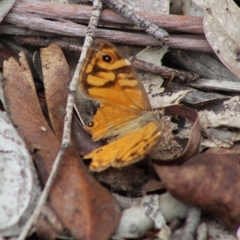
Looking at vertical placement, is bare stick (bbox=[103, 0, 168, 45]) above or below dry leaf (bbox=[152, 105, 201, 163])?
above

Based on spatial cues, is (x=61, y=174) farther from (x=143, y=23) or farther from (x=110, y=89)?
(x=143, y=23)

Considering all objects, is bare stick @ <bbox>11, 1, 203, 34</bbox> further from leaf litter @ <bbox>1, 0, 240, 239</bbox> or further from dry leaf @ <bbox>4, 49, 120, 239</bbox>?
dry leaf @ <bbox>4, 49, 120, 239</bbox>

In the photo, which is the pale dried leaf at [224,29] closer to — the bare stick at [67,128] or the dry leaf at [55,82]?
the bare stick at [67,128]

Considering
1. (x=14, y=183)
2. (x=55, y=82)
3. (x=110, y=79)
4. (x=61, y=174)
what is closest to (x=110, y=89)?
(x=110, y=79)

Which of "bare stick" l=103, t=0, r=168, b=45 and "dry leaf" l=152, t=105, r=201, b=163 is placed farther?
"bare stick" l=103, t=0, r=168, b=45

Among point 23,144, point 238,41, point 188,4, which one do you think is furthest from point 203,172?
point 188,4

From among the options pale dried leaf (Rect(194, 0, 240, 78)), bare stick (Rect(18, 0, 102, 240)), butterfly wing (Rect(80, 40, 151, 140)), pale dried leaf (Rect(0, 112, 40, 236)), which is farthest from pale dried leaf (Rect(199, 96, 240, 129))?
pale dried leaf (Rect(0, 112, 40, 236))

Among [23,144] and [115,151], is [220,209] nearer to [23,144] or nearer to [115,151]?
[115,151]

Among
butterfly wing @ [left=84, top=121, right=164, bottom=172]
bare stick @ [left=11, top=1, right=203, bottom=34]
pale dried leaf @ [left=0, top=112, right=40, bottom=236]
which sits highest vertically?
bare stick @ [left=11, top=1, right=203, bottom=34]
